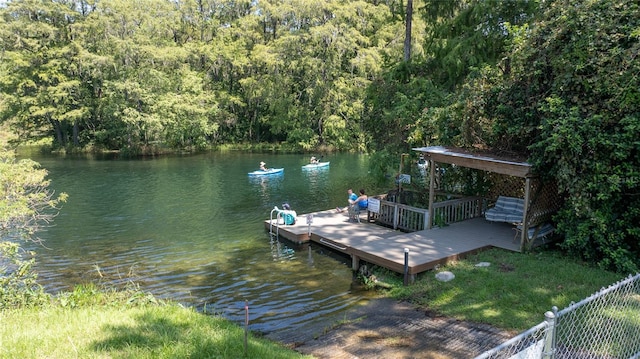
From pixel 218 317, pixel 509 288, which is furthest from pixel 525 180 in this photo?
pixel 218 317

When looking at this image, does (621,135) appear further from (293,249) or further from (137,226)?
(137,226)

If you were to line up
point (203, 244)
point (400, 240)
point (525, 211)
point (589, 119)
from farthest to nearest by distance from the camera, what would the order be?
point (203, 244) → point (400, 240) → point (525, 211) → point (589, 119)

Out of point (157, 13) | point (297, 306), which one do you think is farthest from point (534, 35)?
point (157, 13)

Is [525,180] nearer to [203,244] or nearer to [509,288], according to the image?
[509,288]

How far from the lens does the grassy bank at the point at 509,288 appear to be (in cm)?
780

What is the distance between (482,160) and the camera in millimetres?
11227

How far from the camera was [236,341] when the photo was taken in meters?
5.99

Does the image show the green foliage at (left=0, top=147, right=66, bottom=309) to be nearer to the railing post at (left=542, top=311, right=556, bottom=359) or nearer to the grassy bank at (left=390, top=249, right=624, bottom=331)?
the grassy bank at (left=390, top=249, right=624, bottom=331)

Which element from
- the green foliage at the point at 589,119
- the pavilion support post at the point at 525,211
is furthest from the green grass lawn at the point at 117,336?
the green foliage at the point at 589,119

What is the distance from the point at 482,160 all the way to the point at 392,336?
18.7ft

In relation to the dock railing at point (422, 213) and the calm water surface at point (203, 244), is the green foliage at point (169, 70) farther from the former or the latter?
the dock railing at point (422, 213)

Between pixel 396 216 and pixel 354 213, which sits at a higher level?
pixel 396 216

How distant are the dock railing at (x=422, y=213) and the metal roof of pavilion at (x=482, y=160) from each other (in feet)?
5.38

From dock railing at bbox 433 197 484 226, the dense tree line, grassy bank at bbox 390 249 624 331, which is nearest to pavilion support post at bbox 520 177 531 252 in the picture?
grassy bank at bbox 390 249 624 331
